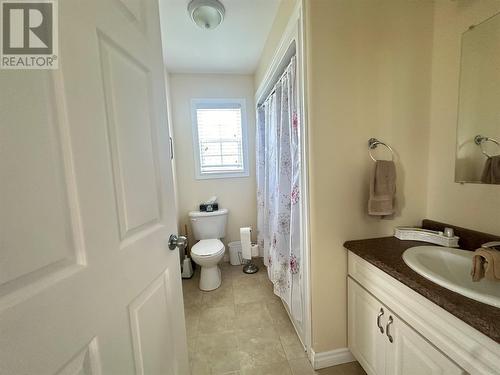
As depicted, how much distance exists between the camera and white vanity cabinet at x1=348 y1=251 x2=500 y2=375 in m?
0.62

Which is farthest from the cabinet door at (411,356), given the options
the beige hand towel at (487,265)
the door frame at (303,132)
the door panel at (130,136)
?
the door panel at (130,136)

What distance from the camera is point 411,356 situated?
0.81 metres

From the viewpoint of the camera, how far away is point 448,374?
68 cm

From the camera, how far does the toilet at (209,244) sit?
2004 millimetres

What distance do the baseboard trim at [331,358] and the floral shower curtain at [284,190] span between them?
0.70ft

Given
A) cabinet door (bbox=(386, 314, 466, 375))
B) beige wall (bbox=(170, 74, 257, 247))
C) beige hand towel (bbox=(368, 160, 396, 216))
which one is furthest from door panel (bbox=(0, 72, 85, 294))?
beige wall (bbox=(170, 74, 257, 247))

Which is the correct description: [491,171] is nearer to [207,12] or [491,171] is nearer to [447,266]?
[447,266]

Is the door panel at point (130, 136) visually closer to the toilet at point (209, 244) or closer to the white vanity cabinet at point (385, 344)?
the white vanity cabinet at point (385, 344)

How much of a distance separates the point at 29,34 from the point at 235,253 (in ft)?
8.12

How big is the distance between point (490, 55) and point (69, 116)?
164cm

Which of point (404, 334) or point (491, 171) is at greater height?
point (491, 171)

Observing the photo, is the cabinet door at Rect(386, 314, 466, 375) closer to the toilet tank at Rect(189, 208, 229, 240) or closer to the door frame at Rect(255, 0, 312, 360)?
the door frame at Rect(255, 0, 312, 360)

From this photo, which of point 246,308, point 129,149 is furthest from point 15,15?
point 246,308

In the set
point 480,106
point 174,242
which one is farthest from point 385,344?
point 480,106
